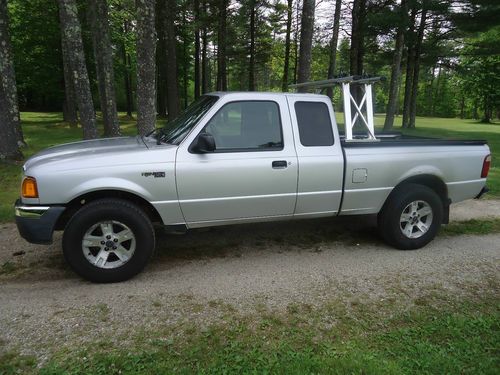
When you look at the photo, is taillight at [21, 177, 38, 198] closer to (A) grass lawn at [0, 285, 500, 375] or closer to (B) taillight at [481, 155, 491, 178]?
(A) grass lawn at [0, 285, 500, 375]

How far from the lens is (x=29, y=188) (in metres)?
3.76

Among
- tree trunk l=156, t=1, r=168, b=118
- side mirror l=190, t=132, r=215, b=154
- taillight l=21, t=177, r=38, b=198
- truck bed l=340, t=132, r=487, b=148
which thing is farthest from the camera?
tree trunk l=156, t=1, r=168, b=118

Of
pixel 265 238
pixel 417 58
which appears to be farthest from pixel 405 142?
pixel 417 58

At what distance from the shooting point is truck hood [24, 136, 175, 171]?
383 centimetres

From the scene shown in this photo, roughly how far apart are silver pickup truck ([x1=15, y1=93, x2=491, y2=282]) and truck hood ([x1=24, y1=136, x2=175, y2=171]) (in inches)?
0.6

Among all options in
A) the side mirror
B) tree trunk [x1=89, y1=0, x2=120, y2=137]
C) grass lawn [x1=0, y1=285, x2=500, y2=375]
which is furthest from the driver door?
tree trunk [x1=89, y1=0, x2=120, y2=137]

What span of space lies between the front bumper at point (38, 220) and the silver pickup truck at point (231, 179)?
0.01m

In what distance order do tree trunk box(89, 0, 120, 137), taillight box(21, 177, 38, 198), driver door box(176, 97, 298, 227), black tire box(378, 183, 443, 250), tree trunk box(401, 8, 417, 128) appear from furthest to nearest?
tree trunk box(401, 8, 417, 128)
tree trunk box(89, 0, 120, 137)
black tire box(378, 183, 443, 250)
driver door box(176, 97, 298, 227)
taillight box(21, 177, 38, 198)

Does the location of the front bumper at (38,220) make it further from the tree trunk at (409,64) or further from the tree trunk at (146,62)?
the tree trunk at (409,64)

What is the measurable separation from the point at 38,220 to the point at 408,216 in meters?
4.44

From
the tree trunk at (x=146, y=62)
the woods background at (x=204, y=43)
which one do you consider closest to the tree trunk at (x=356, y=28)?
the woods background at (x=204, y=43)

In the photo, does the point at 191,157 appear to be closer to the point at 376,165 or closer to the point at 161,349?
the point at 161,349

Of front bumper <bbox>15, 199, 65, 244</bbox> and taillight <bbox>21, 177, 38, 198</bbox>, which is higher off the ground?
taillight <bbox>21, 177, 38, 198</bbox>

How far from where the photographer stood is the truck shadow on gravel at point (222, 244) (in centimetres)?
433
